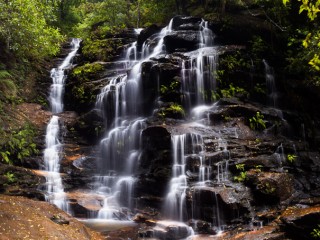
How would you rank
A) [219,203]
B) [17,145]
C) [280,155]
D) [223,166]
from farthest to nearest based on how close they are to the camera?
[17,145] < [280,155] < [223,166] < [219,203]

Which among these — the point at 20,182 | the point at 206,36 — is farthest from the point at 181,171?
the point at 206,36

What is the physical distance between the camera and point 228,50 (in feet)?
55.2

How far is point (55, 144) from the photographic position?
15.9 m

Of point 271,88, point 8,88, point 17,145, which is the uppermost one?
point 8,88

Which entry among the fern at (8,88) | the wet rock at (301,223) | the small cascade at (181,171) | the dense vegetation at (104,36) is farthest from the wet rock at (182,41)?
the wet rock at (301,223)

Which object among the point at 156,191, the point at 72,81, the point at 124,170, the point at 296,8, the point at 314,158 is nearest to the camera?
the point at 156,191

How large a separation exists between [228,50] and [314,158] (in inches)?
273

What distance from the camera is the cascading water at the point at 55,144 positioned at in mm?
12441

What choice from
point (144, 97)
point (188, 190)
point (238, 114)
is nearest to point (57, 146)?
point (144, 97)

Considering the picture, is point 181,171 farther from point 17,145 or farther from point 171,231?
point 17,145

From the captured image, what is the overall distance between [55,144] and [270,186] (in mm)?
10178

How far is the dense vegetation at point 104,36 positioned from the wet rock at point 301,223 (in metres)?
5.15

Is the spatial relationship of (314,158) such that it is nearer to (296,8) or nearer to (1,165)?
(296,8)

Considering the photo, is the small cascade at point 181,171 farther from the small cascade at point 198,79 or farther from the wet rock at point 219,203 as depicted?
the small cascade at point 198,79
